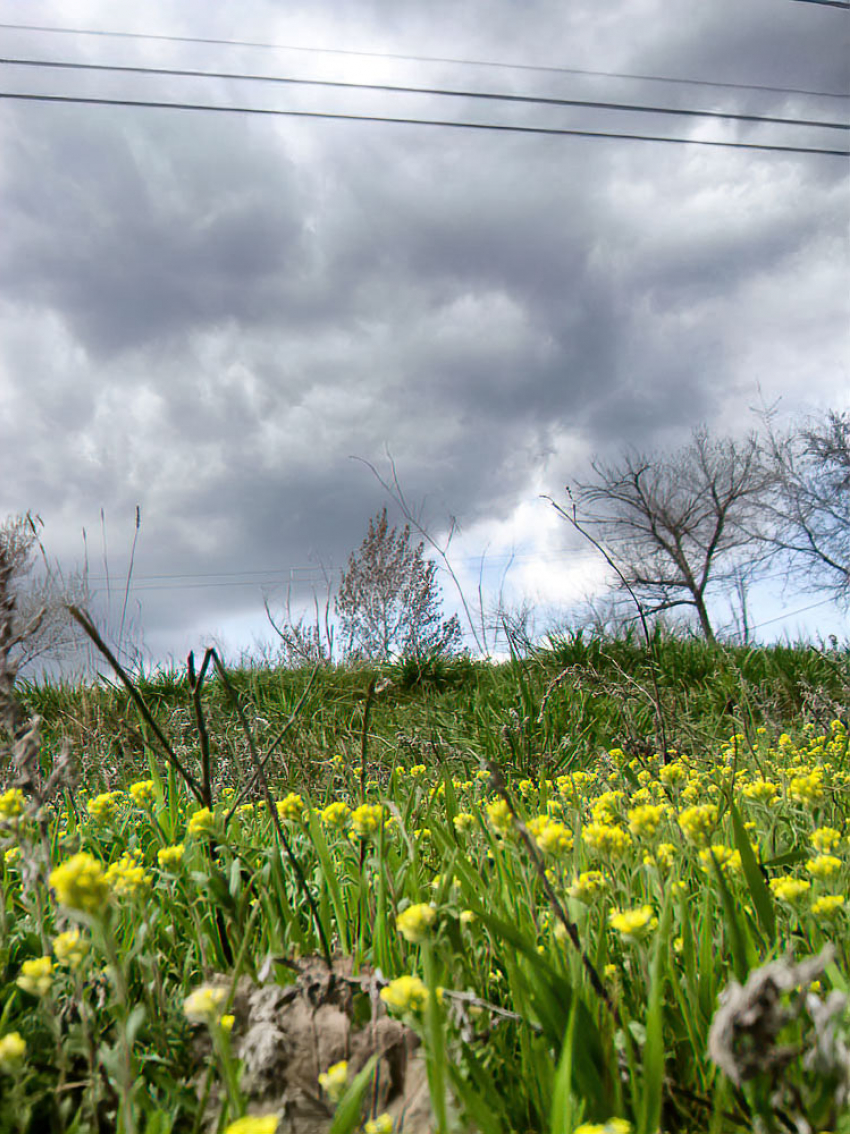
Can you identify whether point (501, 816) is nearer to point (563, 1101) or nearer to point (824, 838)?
point (563, 1101)

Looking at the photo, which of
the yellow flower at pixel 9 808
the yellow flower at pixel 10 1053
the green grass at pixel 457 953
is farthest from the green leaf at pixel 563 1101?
the yellow flower at pixel 9 808

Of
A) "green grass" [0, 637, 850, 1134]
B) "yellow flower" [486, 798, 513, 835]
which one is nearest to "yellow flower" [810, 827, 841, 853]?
"green grass" [0, 637, 850, 1134]

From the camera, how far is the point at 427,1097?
2.71ft

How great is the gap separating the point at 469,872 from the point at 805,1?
12.7 m

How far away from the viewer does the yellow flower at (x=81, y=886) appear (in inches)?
27.1

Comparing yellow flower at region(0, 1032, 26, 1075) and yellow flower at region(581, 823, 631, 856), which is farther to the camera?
yellow flower at region(581, 823, 631, 856)

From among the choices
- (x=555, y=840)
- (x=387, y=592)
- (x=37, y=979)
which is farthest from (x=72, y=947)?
(x=387, y=592)

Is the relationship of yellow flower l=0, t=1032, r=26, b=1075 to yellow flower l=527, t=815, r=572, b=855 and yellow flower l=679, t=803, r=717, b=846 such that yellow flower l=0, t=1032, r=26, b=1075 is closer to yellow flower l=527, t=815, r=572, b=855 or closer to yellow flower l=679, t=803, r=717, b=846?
yellow flower l=527, t=815, r=572, b=855

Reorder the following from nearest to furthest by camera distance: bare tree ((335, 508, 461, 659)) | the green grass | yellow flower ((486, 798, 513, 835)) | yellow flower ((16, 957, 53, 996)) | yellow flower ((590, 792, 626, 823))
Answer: the green grass < yellow flower ((16, 957, 53, 996)) < yellow flower ((486, 798, 513, 835)) < yellow flower ((590, 792, 626, 823)) < bare tree ((335, 508, 461, 659))

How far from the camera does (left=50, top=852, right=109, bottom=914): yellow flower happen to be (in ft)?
2.26

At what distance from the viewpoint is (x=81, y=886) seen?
27.5 inches

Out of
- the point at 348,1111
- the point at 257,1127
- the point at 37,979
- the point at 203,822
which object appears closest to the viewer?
the point at 257,1127

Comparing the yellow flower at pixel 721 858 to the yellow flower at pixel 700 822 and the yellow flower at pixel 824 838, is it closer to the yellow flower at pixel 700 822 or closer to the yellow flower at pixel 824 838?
the yellow flower at pixel 700 822

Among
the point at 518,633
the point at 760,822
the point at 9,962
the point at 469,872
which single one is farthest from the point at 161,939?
the point at 518,633
